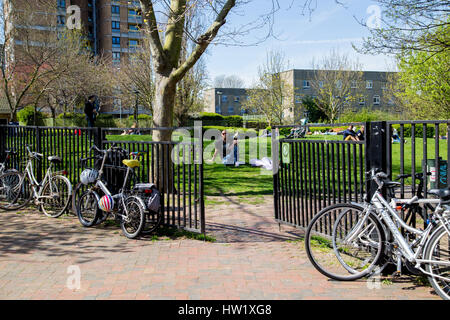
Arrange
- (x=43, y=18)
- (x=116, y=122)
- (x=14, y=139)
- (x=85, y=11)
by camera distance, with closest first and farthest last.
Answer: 1. (x=14, y=139)
2. (x=43, y=18)
3. (x=116, y=122)
4. (x=85, y=11)

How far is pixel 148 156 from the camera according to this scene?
6.98 m

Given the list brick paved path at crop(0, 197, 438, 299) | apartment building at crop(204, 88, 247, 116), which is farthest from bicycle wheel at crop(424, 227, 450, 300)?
apartment building at crop(204, 88, 247, 116)

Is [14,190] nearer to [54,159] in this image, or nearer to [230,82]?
[54,159]

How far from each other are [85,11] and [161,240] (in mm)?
72631

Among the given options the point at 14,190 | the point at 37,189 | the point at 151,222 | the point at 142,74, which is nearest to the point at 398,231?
the point at 151,222

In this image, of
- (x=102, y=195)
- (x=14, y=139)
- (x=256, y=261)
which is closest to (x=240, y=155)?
(x=14, y=139)

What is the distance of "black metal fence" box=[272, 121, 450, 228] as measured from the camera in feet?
15.1

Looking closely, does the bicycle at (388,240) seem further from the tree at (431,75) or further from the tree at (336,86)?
the tree at (336,86)

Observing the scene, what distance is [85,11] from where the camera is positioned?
7050cm

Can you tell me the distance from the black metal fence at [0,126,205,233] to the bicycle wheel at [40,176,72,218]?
0.29 meters

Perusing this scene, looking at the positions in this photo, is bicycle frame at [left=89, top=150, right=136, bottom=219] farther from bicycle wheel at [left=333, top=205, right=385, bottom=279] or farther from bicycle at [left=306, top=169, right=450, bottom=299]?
bicycle wheel at [left=333, top=205, right=385, bottom=279]

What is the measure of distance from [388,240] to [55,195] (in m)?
5.94

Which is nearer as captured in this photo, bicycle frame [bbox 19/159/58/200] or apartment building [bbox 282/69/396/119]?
bicycle frame [bbox 19/159/58/200]
